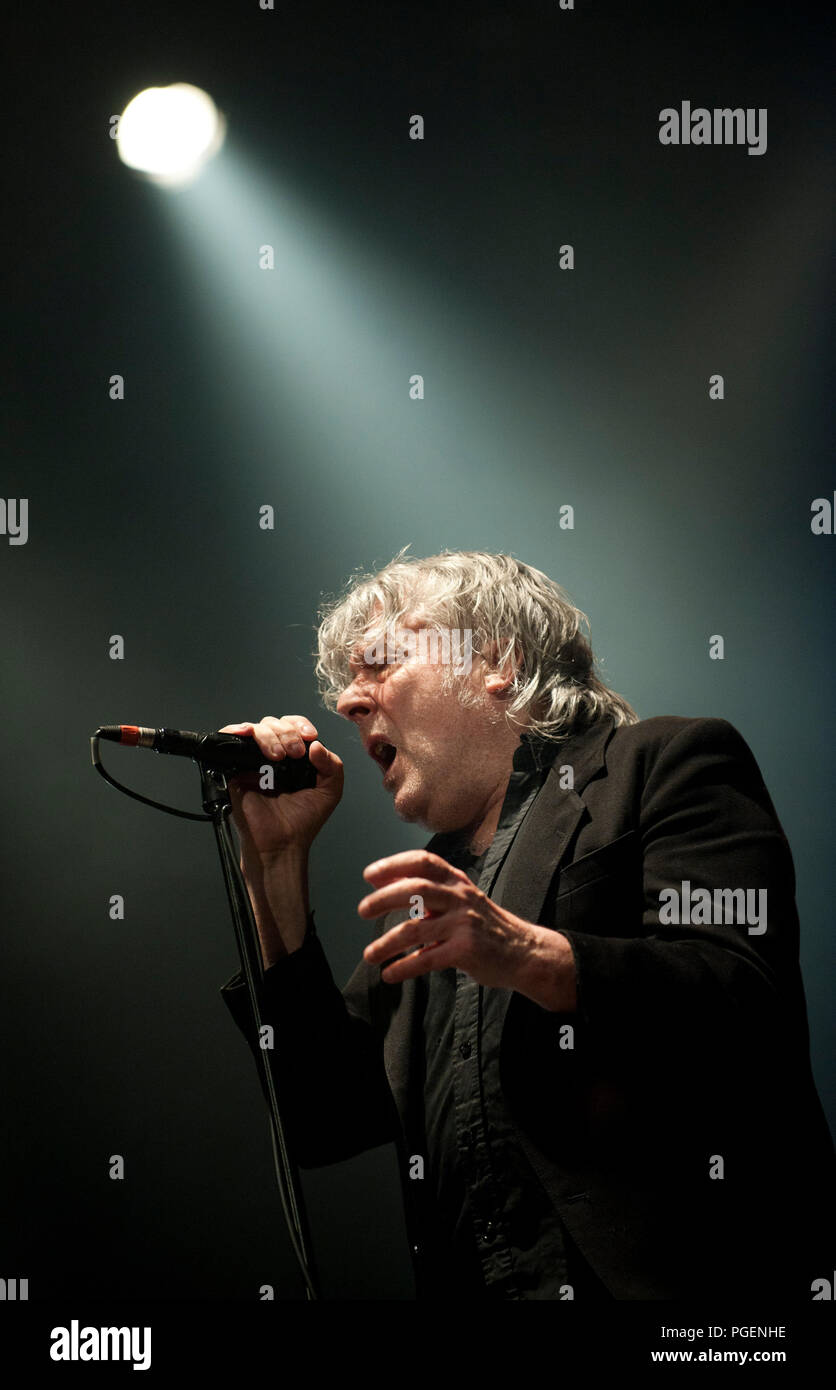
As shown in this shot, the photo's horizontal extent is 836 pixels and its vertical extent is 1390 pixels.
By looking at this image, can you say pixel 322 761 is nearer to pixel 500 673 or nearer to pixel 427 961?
pixel 500 673

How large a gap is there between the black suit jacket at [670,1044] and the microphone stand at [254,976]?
0.34 meters

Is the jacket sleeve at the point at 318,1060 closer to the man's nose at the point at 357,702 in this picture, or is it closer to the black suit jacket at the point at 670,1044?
the black suit jacket at the point at 670,1044

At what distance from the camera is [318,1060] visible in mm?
1958

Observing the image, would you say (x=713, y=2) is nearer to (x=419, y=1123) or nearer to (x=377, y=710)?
(x=377, y=710)

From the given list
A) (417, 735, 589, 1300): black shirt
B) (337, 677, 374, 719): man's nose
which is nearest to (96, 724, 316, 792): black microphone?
(337, 677, 374, 719): man's nose

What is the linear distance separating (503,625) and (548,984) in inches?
36.4

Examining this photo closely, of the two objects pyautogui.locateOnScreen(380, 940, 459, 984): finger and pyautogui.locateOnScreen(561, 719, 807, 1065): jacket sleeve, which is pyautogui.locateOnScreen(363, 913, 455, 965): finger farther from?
pyautogui.locateOnScreen(561, 719, 807, 1065): jacket sleeve

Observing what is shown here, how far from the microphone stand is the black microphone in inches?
1.0

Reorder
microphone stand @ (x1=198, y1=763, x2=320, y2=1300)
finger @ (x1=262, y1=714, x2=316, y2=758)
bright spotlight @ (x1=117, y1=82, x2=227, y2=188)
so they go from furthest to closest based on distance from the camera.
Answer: bright spotlight @ (x1=117, y1=82, x2=227, y2=188) < finger @ (x1=262, y1=714, x2=316, y2=758) < microphone stand @ (x1=198, y1=763, x2=320, y2=1300)

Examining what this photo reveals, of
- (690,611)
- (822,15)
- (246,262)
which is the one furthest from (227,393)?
(822,15)

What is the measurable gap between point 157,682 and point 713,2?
1.99 m

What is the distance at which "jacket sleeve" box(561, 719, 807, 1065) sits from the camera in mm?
1387

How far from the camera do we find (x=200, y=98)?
247cm

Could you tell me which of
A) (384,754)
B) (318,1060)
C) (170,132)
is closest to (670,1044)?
(318,1060)
